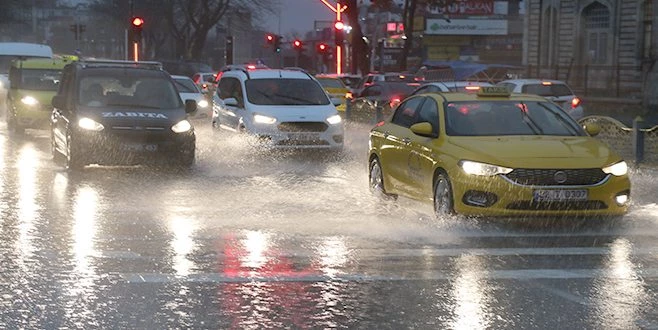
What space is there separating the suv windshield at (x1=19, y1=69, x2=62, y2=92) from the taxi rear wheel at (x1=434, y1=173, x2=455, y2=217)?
1633 cm

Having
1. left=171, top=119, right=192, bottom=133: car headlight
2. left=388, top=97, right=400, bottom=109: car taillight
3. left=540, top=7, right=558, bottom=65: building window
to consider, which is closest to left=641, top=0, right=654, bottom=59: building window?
left=540, top=7, right=558, bottom=65: building window

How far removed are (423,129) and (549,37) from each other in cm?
5499

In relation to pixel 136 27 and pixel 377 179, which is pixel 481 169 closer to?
pixel 377 179

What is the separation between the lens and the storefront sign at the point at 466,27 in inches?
3979

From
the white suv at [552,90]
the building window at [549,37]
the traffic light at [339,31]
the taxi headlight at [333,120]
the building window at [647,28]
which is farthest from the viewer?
the building window at [549,37]

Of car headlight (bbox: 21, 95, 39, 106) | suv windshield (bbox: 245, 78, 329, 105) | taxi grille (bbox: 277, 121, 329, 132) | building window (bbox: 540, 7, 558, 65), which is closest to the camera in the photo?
taxi grille (bbox: 277, 121, 329, 132)

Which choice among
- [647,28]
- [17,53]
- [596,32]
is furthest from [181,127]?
[596,32]

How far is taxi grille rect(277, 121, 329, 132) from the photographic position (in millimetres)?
20656

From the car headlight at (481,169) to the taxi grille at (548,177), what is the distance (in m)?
0.09

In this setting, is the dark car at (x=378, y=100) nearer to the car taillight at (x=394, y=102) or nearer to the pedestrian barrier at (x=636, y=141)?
the car taillight at (x=394, y=102)

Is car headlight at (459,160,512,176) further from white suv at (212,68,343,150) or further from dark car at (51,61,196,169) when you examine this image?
white suv at (212,68,343,150)

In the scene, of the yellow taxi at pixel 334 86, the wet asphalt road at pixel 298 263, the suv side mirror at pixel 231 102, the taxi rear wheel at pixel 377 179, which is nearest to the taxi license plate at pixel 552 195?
the wet asphalt road at pixel 298 263

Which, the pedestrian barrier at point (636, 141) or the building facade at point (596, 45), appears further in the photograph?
the building facade at point (596, 45)

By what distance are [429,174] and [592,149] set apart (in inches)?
64.2
